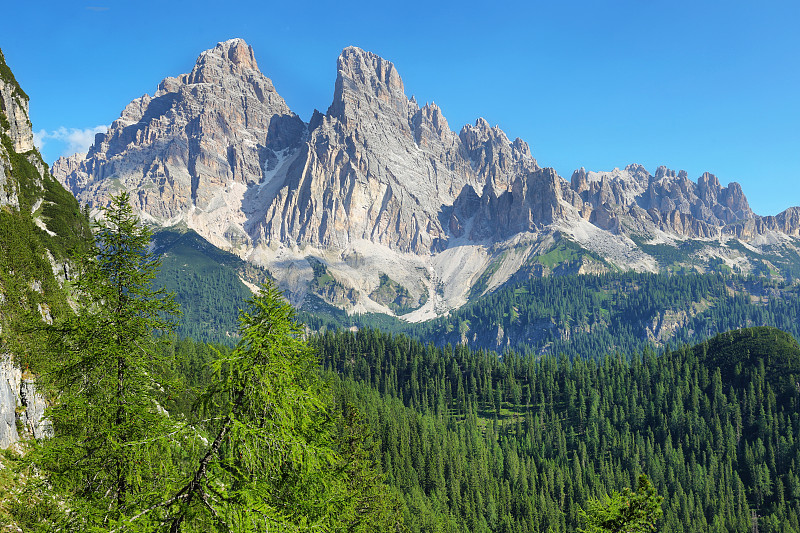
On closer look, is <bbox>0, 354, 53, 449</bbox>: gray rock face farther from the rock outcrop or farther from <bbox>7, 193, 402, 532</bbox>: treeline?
<bbox>7, 193, 402, 532</bbox>: treeline

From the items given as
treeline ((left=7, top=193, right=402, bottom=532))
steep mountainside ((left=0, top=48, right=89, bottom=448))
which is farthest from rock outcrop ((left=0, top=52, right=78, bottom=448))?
treeline ((left=7, top=193, right=402, bottom=532))

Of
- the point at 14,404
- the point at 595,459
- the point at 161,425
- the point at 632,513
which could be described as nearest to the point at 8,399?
the point at 14,404

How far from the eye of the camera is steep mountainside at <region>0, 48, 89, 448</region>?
38375 millimetres

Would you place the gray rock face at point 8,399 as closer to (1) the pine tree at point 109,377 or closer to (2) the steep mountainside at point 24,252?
(2) the steep mountainside at point 24,252

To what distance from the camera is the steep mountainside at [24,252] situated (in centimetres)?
3838

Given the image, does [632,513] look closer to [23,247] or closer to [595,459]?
[23,247]

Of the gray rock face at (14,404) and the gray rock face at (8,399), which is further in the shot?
the gray rock face at (14,404)

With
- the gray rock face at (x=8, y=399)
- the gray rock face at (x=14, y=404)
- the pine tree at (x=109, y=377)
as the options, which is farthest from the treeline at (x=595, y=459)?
the pine tree at (x=109, y=377)

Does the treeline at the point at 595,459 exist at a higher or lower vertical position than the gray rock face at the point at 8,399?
lower

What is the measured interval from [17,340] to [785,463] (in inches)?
8101

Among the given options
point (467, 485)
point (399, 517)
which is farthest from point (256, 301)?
point (467, 485)

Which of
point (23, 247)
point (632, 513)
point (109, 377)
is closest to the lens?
point (109, 377)

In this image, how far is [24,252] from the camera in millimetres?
53781

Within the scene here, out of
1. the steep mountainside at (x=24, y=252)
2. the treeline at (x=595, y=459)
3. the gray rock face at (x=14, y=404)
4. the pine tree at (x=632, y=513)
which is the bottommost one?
the treeline at (x=595, y=459)
